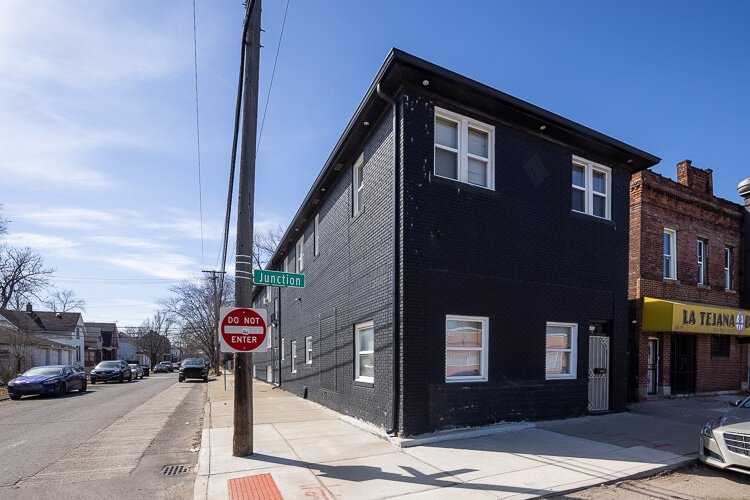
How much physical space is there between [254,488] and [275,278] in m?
3.36

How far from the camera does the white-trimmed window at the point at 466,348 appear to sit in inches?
351

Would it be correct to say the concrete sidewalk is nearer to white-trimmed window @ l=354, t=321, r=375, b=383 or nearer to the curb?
the curb

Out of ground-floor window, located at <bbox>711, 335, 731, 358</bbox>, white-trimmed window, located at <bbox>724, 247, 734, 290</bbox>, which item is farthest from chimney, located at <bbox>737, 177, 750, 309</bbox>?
ground-floor window, located at <bbox>711, 335, 731, 358</bbox>

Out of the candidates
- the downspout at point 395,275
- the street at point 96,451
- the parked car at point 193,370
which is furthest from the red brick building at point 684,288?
the parked car at point 193,370

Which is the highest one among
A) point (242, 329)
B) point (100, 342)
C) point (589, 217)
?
point (589, 217)

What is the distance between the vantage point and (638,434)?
8.84 m

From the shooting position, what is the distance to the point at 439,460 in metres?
6.98

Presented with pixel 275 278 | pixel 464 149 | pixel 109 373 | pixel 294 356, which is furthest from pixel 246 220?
pixel 109 373

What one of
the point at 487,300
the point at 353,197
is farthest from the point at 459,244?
the point at 353,197

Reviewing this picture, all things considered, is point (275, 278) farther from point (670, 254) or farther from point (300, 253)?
Answer: point (670, 254)

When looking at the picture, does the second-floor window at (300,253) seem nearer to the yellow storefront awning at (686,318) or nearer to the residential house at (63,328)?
the yellow storefront awning at (686,318)

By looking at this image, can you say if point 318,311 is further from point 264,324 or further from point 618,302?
point 618,302

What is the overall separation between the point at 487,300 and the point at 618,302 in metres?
4.38

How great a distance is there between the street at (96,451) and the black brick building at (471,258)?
3.81 metres
